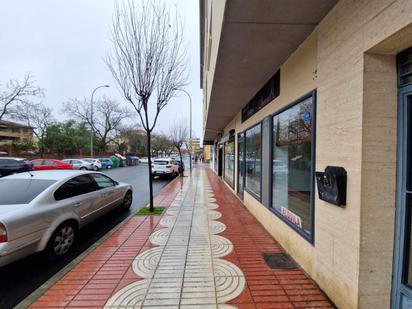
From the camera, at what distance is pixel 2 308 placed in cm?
252

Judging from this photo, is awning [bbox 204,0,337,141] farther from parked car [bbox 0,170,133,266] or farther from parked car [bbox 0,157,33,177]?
parked car [bbox 0,157,33,177]

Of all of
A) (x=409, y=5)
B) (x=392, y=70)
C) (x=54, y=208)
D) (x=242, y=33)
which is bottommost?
(x=54, y=208)

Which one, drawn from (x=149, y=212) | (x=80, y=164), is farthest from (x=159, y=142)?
(x=149, y=212)

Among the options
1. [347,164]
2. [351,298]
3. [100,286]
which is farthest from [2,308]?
[347,164]

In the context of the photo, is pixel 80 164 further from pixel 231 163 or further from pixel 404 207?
pixel 404 207

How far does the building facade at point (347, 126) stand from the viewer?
2.04 meters

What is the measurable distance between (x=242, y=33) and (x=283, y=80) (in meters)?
1.52

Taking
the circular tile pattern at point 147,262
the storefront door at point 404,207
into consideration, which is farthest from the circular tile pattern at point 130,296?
the storefront door at point 404,207

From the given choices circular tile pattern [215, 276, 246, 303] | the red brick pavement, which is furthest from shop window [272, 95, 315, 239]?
circular tile pattern [215, 276, 246, 303]

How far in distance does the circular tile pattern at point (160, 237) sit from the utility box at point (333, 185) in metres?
2.94

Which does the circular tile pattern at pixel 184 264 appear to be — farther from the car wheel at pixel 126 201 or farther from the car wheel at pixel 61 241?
the car wheel at pixel 126 201

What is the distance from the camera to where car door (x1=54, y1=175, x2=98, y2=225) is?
4031mm

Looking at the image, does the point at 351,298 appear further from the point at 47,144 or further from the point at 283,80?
the point at 47,144

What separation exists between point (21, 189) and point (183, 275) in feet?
9.96
